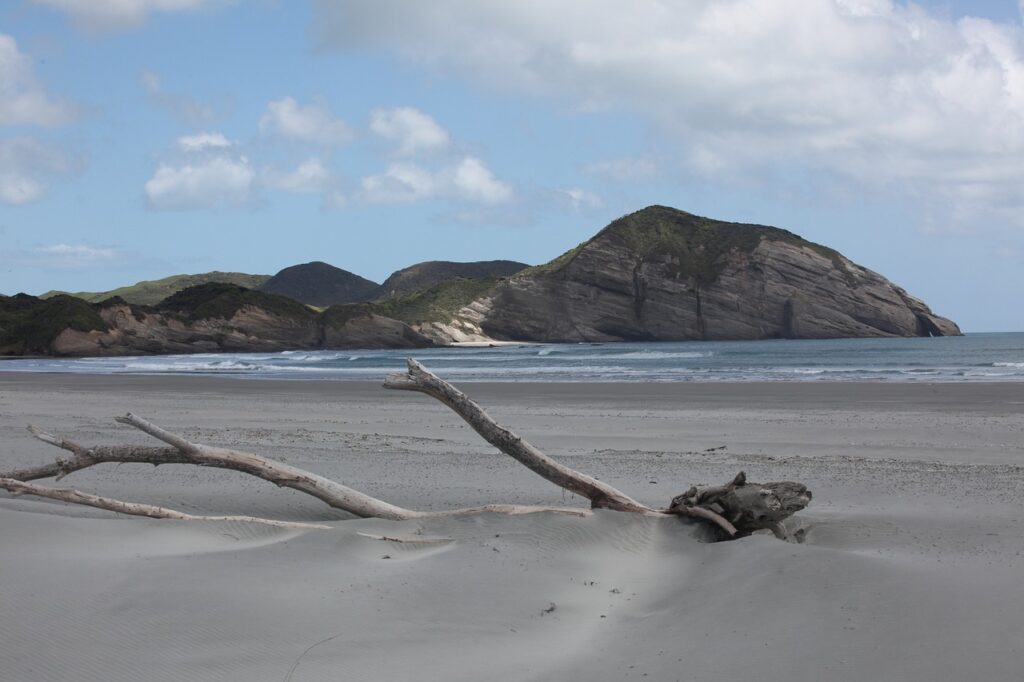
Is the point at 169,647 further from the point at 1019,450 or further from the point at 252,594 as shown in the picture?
the point at 1019,450

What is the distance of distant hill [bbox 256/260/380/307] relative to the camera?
175875 millimetres

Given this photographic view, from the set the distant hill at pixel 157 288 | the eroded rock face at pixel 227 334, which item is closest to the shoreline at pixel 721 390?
the eroded rock face at pixel 227 334

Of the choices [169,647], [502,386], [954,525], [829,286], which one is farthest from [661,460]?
[829,286]

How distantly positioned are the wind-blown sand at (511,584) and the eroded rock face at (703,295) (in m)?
90.8

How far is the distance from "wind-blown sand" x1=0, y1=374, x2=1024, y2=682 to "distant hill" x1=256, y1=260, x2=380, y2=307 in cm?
16768

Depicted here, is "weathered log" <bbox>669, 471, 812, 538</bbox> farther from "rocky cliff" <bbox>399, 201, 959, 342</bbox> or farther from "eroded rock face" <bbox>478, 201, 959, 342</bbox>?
"eroded rock face" <bbox>478, 201, 959, 342</bbox>

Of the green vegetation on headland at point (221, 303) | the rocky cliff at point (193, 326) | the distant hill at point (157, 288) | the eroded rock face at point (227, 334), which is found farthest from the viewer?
the distant hill at point (157, 288)

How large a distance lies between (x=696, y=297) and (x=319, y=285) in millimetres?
103643

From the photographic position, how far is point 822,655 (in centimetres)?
317

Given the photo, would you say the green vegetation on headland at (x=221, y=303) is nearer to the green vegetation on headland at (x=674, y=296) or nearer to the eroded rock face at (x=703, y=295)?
the green vegetation on headland at (x=674, y=296)

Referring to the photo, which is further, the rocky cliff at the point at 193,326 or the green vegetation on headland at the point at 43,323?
the rocky cliff at the point at 193,326

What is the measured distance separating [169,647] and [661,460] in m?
6.73

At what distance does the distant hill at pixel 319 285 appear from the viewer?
176 metres

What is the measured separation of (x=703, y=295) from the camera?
98.4 meters
